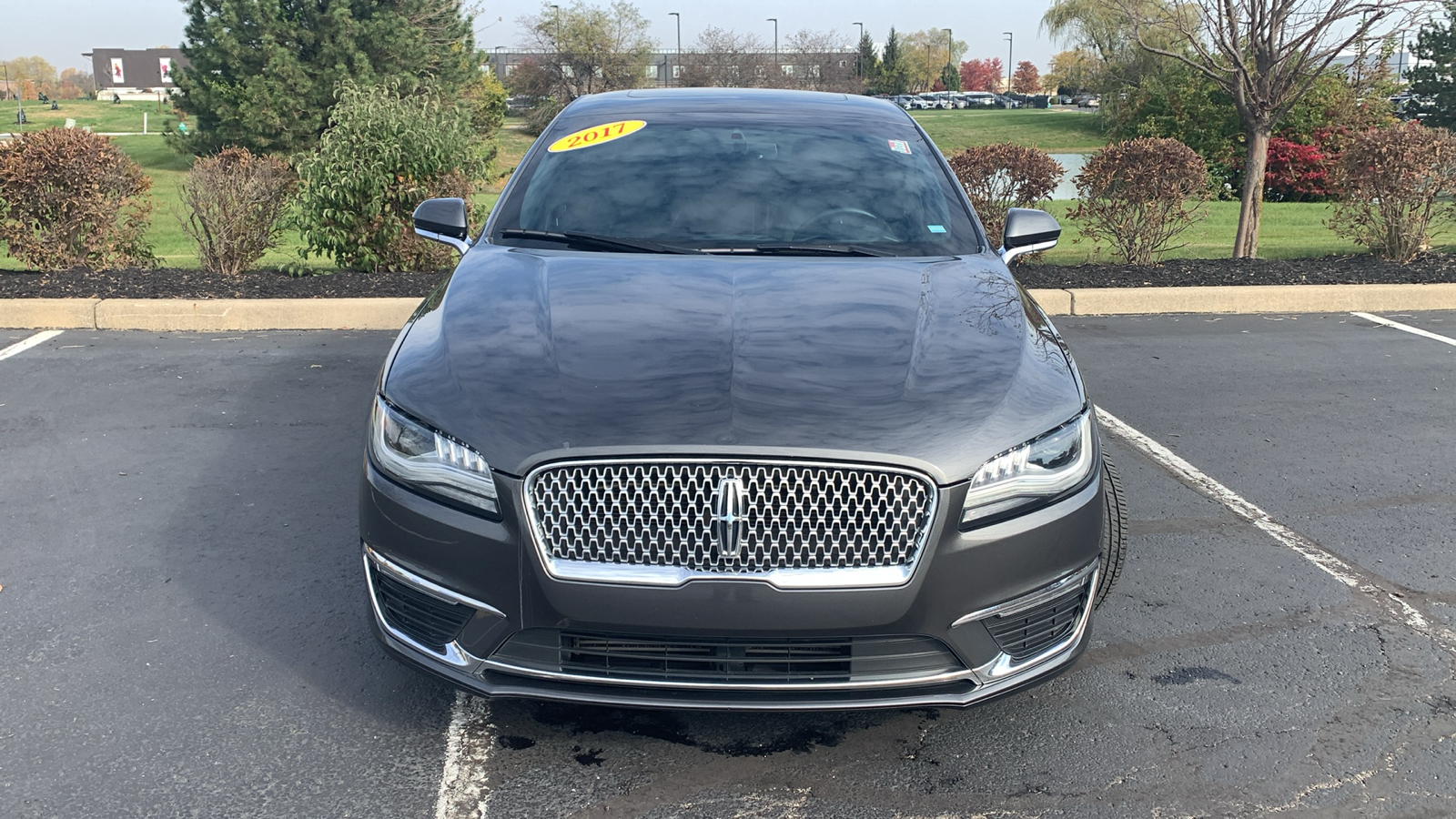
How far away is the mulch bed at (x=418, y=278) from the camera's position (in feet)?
28.9

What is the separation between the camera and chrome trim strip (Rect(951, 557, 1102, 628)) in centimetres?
275

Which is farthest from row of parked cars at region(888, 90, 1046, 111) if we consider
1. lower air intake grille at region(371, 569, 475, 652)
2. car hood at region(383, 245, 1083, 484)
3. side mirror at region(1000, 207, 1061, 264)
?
lower air intake grille at region(371, 569, 475, 652)

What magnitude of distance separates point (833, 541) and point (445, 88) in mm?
28685

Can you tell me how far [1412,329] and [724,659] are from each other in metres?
7.71

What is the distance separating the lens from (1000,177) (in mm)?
10516

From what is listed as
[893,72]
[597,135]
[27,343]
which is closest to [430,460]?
[597,135]

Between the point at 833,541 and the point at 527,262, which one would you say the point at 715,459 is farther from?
the point at 527,262

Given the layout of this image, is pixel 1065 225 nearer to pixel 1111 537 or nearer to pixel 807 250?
pixel 807 250

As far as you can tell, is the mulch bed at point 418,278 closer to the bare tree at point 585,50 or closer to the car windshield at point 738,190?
the car windshield at point 738,190


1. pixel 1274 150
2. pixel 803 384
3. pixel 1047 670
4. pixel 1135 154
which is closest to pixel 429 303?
pixel 803 384

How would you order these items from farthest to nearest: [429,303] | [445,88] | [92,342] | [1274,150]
Answer: 1. [445,88]
2. [1274,150]
3. [92,342]
4. [429,303]

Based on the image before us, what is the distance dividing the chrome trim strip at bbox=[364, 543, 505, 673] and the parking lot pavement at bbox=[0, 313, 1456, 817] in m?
0.33

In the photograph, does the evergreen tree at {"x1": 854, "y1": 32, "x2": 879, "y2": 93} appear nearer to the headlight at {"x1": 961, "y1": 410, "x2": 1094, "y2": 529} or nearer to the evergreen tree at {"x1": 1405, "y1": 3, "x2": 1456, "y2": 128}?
Answer: the evergreen tree at {"x1": 1405, "y1": 3, "x2": 1456, "y2": 128}

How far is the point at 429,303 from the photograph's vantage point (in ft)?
12.2
